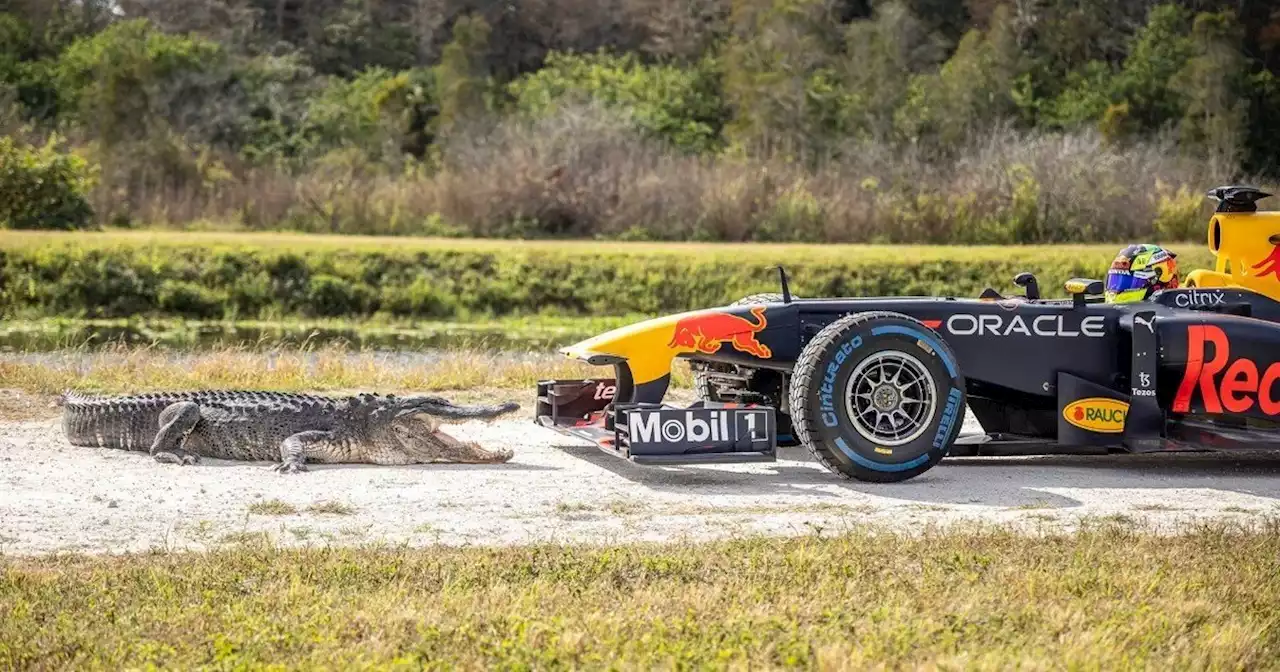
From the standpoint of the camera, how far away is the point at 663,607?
21.7 ft

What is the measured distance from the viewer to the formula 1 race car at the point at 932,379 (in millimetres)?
10031

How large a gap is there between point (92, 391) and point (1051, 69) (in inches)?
1641

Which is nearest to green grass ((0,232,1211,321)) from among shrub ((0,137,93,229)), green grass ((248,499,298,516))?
shrub ((0,137,93,229))

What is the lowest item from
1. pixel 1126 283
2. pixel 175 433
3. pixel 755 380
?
pixel 175 433

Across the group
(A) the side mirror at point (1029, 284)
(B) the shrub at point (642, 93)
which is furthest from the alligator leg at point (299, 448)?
(B) the shrub at point (642, 93)

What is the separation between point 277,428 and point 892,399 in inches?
157

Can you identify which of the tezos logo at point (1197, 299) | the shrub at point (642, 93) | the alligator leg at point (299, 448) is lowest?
the alligator leg at point (299, 448)

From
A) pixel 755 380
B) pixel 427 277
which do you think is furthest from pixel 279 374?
pixel 427 277

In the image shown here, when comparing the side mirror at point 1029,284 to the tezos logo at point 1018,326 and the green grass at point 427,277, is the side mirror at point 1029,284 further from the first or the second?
the green grass at point 427,277

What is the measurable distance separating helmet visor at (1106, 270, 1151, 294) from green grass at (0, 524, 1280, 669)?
14.4ft

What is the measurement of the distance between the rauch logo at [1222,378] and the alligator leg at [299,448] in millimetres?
5505

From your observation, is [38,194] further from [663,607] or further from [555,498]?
[663,607]

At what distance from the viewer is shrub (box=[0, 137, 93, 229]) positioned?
31.3m

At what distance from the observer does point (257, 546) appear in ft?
25.9
